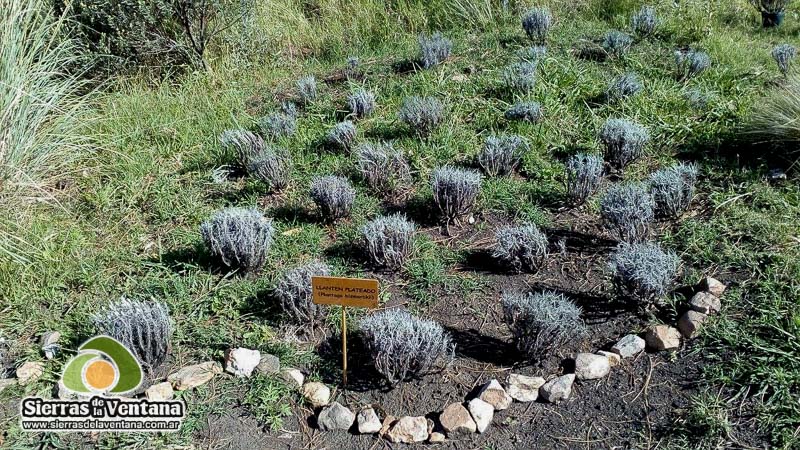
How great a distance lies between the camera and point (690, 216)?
4.63m

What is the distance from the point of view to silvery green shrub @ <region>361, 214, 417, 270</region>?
4273 millimetres

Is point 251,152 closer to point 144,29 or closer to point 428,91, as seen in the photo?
point 428,91

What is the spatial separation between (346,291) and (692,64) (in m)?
4.53

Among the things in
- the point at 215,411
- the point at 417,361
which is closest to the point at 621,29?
the point at 417,361

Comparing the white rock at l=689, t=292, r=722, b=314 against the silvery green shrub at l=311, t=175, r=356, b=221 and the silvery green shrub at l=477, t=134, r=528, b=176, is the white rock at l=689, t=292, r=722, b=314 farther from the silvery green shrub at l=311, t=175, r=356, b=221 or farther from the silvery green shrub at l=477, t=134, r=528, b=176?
the silvery green shrub at l=311, t=175, r=356, b=221

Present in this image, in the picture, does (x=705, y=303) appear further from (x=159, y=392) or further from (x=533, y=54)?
(x=533, y=54)

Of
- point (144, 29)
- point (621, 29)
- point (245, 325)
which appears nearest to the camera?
point (245, 325)

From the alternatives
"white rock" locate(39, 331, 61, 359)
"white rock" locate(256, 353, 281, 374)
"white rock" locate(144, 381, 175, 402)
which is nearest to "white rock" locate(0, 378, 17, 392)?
"white rock" locate(39, 331, 61, 359)

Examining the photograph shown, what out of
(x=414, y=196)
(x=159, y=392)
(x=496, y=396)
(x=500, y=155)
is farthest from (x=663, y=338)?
(x=159, y=392)

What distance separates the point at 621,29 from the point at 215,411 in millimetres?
6056

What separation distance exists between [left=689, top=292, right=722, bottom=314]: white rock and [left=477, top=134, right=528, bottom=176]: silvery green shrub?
5.95 feet

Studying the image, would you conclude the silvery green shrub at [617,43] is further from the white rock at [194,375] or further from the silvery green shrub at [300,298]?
the white rock at [194,375]

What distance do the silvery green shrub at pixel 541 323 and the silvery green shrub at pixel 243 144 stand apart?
2.51 m

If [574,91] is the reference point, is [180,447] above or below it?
below
